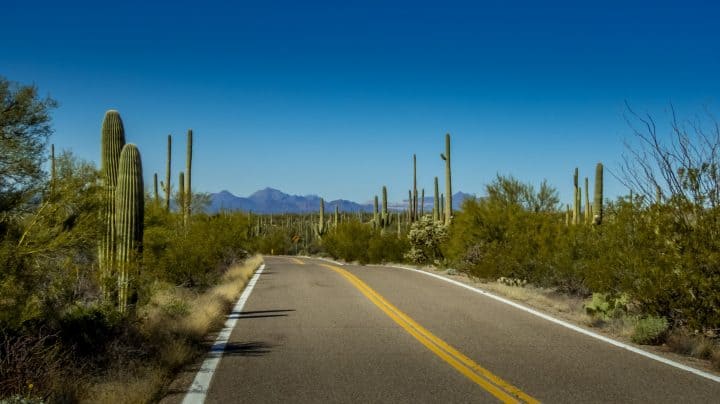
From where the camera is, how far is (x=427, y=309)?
12.7 metres

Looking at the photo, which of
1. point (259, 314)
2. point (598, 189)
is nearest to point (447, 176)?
point (598, 189)

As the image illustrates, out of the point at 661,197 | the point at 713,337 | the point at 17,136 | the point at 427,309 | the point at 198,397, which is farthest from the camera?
the point at 427,309

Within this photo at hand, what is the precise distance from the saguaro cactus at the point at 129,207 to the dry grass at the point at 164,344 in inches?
49.2

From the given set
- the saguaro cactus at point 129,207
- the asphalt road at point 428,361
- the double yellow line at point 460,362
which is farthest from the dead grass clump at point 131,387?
the saguaro cactus at point 129,207

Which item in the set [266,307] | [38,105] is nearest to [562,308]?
[266,307]

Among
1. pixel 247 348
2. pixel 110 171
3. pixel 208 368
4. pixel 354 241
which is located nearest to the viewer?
pixel 208 368

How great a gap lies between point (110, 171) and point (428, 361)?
8.19m

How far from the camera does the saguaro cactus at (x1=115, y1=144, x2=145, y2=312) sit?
11133 mm

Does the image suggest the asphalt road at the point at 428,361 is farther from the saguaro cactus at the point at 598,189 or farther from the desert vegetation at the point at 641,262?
the saguaro cactus at the point at 598,189

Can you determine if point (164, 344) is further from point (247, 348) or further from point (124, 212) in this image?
point (124, 212)

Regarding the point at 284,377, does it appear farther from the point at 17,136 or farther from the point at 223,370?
the point at 17,136

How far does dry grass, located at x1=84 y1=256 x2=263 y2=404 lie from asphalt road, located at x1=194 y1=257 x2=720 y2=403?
0.54 m

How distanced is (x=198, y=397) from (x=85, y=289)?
4057 mm

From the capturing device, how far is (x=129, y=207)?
11.3 meters
